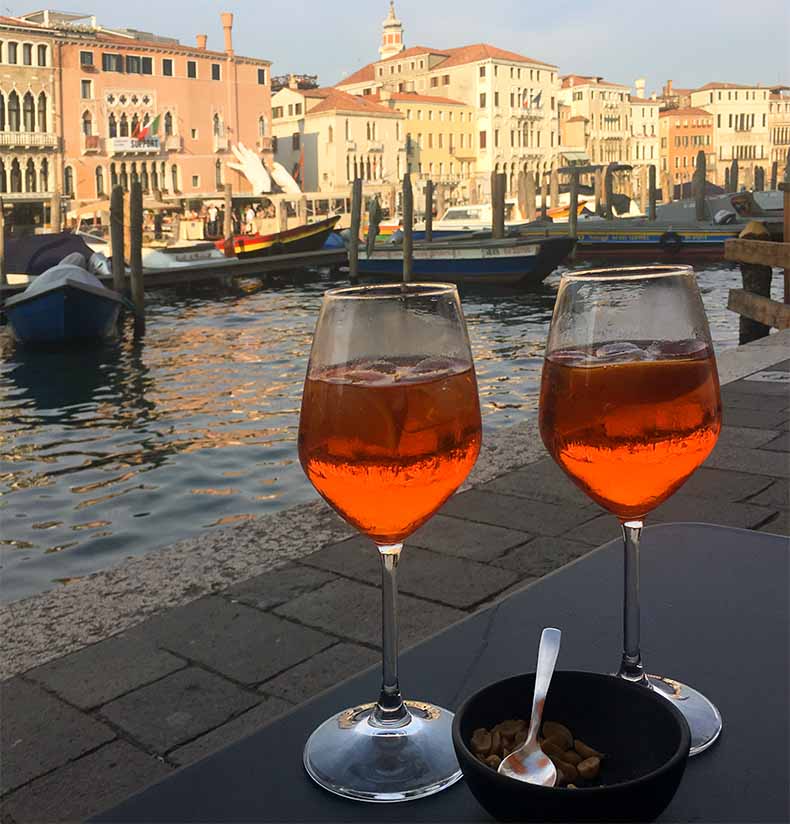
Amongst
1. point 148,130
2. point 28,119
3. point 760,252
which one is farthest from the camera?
point 148,130

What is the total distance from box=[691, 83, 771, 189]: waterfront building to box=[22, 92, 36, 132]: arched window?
63259 millimetres

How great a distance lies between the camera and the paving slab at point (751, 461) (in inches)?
142

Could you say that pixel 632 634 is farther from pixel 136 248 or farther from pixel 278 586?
pixel 136 248


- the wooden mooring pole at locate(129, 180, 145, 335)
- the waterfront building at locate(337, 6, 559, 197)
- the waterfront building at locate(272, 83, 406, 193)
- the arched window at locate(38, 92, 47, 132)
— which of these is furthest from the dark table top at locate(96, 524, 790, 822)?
the waterfront building at locate(337, 6, 559, 197)

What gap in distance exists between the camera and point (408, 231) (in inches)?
888

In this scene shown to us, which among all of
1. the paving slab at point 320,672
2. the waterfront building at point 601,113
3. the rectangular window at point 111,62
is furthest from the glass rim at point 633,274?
the waterfront building at point 601,113

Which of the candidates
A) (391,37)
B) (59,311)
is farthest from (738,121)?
(59,311)

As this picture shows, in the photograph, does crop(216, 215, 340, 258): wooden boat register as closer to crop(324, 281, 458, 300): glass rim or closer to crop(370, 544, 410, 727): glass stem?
crop(324, 281, 458, 300): glass rim

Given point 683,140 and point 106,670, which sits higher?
point 683,140

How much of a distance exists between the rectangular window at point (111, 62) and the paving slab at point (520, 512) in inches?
1919

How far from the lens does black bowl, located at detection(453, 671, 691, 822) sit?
0.56 m

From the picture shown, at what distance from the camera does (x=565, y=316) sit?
89 centimetres

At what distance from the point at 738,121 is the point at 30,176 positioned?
66.5 meters

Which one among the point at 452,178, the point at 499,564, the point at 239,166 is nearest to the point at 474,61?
the point at 452,178
